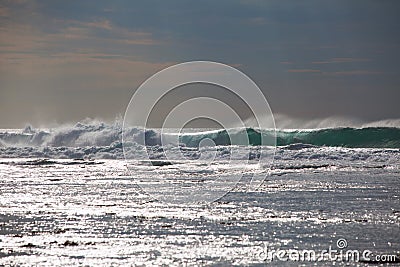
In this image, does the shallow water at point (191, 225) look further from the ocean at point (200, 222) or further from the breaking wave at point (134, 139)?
the breaking wave at point (134, 139)

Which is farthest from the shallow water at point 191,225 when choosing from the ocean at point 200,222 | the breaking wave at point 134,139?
the breaking wave at point 134,139

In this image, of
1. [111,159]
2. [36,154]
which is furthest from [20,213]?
[36,154]

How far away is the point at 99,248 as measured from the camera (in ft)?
102

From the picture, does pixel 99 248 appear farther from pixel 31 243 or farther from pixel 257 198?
pixel 257 198

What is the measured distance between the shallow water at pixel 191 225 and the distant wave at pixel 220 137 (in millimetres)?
95034

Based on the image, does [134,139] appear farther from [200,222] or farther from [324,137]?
[200,222]

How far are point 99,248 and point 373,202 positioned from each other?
22854 millimetres

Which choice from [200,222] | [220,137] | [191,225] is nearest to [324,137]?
[220,137]

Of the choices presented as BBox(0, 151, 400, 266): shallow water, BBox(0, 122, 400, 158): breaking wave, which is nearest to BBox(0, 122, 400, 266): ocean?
BBox(0, 151, 400, 266): shallow water

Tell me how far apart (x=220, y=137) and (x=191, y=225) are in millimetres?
134350

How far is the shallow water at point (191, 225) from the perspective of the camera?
29.6 m

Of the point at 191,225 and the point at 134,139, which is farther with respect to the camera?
the point at 134,139

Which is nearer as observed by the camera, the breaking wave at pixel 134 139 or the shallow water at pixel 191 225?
the shallow water at pixel 191 225

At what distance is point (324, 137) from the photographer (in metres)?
162
